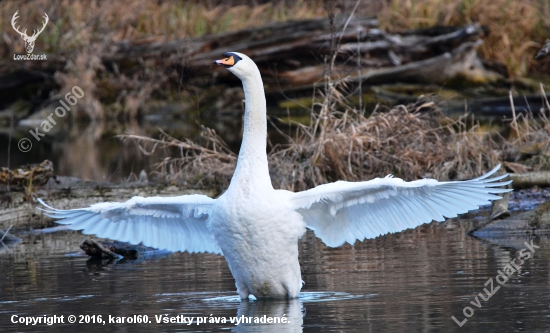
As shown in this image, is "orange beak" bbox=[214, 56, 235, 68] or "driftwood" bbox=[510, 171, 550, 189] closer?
"orange beak" bbox=[214, 56, 235, 68]

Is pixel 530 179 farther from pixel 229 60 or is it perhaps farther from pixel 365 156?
pixel 229 60

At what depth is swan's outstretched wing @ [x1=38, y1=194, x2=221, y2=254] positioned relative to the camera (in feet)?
22.9

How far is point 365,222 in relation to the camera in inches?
271

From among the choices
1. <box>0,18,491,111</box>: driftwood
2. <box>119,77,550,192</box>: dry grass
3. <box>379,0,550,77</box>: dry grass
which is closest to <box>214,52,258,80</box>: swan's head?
<box>119,77,550,192</box>: dry grass

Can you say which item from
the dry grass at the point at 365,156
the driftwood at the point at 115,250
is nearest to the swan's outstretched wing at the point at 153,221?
the driftwood at the point at 115,250

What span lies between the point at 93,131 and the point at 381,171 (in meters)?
15.0

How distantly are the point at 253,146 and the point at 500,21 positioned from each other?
21843mm

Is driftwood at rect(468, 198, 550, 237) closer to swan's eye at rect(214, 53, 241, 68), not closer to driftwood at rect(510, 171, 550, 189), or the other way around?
driftwood at rect(510, 171, 550, 189)

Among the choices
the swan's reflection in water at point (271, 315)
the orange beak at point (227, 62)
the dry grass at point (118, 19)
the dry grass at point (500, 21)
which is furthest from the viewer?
the dry grass at point (118, 19)

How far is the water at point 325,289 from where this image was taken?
5566 millimetres

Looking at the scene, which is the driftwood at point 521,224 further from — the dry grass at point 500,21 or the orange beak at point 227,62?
the dry grass at point 500,21

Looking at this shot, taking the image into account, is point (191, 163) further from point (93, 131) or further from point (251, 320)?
point (93, 131)

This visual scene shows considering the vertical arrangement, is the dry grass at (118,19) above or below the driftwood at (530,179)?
above

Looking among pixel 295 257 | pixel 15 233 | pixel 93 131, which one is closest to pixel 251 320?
pixel 295 257
